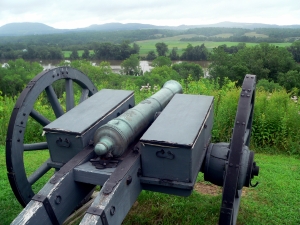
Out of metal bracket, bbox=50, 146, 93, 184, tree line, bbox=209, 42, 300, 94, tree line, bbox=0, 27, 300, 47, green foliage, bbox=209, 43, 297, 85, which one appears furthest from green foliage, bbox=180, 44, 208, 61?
metal bracket, bbox=50, 146, 93, 184

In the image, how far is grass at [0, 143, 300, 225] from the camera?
366 cm

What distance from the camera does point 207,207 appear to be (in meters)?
3.85

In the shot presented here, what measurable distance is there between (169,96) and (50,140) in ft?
5.27

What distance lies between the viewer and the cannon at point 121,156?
Answer: 2266 mm

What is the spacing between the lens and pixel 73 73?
3664 mm

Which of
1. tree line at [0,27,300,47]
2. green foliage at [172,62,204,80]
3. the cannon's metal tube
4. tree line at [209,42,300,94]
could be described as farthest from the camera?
tree line at [0,27,300,47]

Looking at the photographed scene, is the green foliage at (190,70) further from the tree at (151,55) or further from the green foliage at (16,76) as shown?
the tree at (151,55)

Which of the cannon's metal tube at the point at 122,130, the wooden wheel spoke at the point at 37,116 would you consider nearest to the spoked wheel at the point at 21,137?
the wooden wheel spoke at the point at 37,116

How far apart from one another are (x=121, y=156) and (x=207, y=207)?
168 centimetres

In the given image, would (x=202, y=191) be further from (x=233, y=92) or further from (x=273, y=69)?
(x=273, y=69)

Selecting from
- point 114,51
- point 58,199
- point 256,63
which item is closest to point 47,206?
point 58,199

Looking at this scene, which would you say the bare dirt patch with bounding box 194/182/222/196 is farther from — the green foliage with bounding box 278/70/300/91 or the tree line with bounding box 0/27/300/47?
the tree line with bounding box 0/27/300/47

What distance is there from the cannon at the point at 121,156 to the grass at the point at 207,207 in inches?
35.8

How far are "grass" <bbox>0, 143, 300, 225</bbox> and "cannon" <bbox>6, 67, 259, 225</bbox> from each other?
2.98ft
